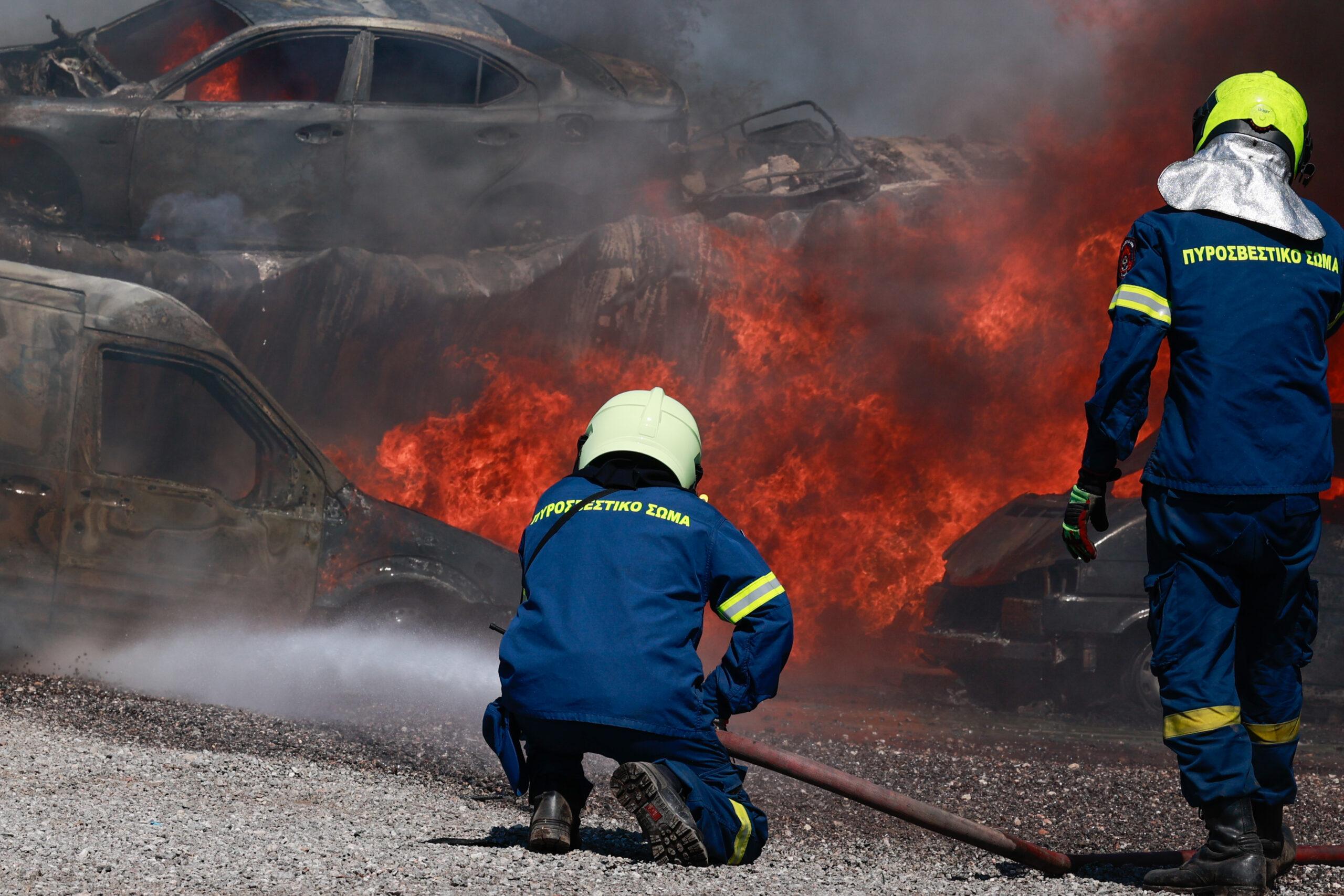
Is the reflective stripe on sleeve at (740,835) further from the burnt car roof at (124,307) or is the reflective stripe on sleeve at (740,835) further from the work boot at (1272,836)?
the burnt car roof at (124,307)

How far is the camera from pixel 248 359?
892 centimetres

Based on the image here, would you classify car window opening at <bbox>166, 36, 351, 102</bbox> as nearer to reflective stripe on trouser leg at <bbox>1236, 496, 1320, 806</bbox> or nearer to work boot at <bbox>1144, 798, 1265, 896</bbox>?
reflective stripe on trouser leg at <bbox>1236, 496, 1320, 806</bbox>

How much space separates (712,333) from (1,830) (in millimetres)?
7176

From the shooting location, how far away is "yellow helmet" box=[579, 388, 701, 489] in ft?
11.7

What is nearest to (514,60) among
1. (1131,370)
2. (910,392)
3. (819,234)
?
(819,234)

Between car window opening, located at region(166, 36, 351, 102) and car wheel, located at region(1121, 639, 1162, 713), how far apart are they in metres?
6.42

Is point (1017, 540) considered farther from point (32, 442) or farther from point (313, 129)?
point (313, 129)

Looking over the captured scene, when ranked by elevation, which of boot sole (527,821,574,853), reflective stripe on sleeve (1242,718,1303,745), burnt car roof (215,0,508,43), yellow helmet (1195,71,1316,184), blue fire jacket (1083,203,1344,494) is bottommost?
boot sole (527,821,574,853)

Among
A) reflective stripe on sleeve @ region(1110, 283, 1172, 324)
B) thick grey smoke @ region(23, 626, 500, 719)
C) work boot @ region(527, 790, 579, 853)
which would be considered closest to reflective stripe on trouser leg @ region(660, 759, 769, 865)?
work boot @ region(527, 790, 579, 853)

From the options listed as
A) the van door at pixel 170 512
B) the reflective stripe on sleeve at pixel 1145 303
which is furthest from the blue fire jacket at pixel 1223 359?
the van door at pixel 170 512

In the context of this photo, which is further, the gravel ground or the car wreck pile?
the car wreck pile

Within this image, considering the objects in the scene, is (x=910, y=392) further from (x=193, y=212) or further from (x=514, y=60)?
(x=193, y=212)

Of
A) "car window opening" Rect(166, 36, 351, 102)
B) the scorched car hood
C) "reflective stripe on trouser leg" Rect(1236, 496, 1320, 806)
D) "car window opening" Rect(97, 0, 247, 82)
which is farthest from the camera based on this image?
"car window opening" Rect(97, 0, 247, 82)

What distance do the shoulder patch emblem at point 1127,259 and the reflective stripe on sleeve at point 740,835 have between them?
5.86ft
